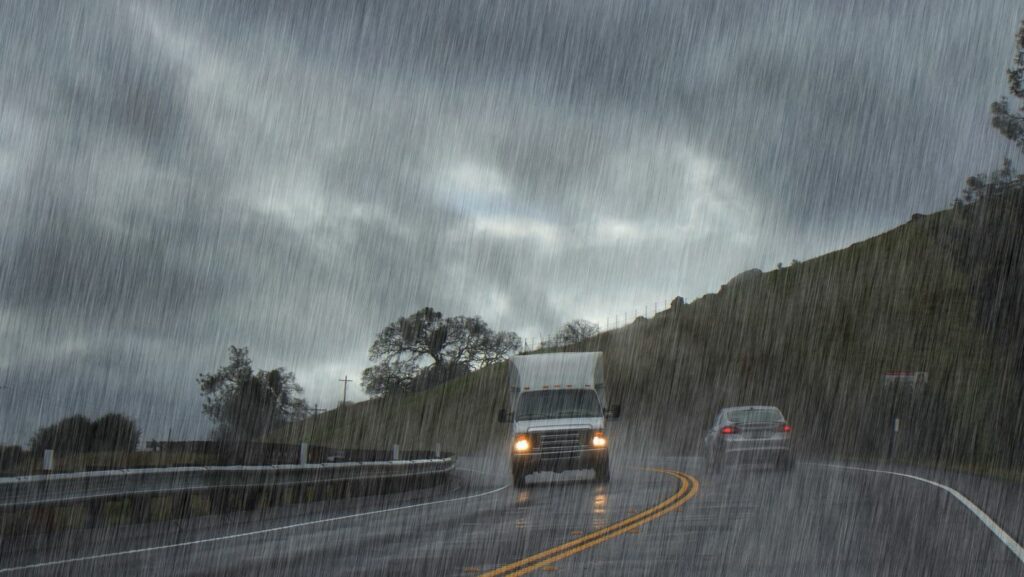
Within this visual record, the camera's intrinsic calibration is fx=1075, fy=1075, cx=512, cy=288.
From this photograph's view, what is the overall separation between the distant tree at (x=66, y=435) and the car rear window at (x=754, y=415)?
105 metres

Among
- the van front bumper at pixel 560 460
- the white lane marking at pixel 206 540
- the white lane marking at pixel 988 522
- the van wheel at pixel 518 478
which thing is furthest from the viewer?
the van wheel at pixel 518 478

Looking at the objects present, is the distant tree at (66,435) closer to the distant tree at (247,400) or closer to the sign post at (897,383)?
the distant tree at (247,400)

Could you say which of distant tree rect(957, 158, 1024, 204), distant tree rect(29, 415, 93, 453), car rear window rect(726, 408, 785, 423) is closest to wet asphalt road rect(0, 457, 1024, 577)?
car rear window rect(726, 408, 785, 423)

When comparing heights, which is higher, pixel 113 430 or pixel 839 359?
pixel 839 359

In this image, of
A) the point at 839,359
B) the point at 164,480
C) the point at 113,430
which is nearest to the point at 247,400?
the point at 113,430

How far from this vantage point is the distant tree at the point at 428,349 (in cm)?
13250

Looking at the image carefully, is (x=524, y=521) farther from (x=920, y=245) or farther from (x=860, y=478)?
(x=920, y=245)

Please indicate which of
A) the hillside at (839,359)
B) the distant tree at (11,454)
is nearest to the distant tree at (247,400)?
the hillside at (839,359)

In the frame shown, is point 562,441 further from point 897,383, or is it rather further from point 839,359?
point 839,359

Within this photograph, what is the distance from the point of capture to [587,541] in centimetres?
1102

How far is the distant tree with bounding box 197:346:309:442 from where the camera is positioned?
453 ft

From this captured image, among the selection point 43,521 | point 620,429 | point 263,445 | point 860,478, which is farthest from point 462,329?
point 43,521

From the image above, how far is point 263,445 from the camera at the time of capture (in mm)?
29094

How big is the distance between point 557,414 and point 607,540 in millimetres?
11946
